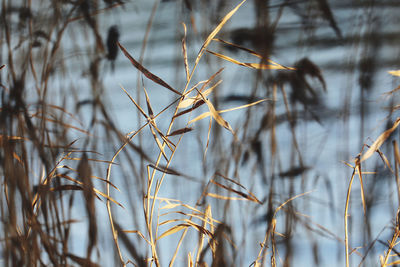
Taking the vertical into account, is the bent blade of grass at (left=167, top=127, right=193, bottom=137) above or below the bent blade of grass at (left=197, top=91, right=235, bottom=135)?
below

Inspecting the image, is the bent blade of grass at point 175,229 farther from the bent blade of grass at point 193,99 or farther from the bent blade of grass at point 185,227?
the bent blade of grass at point 193,99

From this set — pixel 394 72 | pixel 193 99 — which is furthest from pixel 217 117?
pixel 394 72

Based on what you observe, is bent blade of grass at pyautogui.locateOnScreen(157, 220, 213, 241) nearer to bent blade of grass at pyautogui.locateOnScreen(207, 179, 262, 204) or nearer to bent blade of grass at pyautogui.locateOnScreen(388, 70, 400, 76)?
bent blade of grass at pyautogui.locateOnScreen(207, 179, 262, 204)

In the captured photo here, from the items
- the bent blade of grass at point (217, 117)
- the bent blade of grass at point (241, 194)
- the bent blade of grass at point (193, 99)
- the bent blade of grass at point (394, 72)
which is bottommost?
the bent blade of grass at point (241, 194)

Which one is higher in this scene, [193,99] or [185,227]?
[193,99]

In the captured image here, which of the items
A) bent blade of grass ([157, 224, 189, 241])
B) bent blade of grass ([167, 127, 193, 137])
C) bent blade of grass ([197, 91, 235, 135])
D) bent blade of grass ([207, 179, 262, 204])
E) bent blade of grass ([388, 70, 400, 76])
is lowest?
bent blade of grass ([157, 224, 189, 241])

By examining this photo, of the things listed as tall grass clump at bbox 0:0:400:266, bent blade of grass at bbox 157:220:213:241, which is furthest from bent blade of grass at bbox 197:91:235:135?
bent blade of grass at bbox 157:220:213:241

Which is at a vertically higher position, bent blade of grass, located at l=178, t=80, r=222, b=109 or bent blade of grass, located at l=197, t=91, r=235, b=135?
bent blade of grass, located at l=178, t=80, r=222, b=109

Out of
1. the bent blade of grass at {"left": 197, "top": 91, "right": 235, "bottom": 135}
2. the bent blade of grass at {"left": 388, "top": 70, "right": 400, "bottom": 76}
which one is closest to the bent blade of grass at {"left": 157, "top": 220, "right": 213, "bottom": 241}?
the bent blade of grass at {"left": 197, "top": 91, "right": 235, "bottom": 135}

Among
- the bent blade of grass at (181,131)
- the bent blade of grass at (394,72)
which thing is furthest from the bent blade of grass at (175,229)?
the bent blade of grass at (394,72)

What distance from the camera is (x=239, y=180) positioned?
1.26 feet

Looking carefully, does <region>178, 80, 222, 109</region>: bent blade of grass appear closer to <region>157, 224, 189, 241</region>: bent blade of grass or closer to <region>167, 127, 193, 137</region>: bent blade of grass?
<region>167, 127, 193, 137</region>: bent blade of grass

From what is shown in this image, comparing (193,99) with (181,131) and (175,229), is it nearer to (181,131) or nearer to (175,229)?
(181,131)

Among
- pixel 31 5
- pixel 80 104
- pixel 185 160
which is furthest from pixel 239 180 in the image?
pixel 31 5
